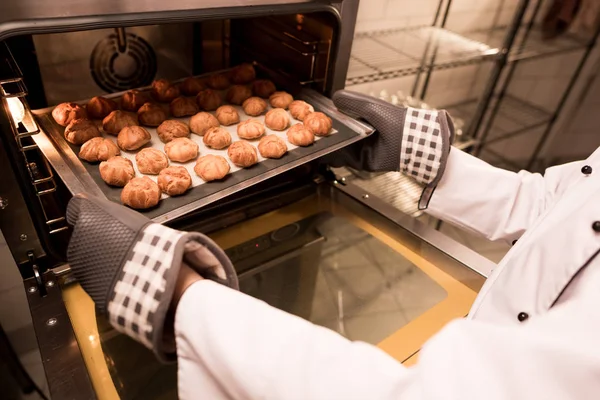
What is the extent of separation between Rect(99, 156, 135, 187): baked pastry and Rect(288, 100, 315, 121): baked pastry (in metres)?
0.51

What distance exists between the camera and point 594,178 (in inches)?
32.6

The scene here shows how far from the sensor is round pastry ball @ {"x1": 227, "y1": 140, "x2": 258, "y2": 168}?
104cm

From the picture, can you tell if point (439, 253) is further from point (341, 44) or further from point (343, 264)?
point (341, 44)

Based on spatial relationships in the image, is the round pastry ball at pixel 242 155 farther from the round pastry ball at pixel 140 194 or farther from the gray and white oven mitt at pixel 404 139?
the gray and white oven mitt at pixel 404 139

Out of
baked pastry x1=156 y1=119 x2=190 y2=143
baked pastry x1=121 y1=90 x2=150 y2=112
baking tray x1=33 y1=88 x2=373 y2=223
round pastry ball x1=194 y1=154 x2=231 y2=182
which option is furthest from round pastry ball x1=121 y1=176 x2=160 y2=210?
baked pastry x1=121 y1=90 x2=150 y2=112

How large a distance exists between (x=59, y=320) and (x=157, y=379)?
9.5 inches

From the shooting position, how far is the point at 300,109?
1.24 meters

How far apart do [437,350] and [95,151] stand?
32.7 inches

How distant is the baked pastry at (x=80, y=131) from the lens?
0.99 m

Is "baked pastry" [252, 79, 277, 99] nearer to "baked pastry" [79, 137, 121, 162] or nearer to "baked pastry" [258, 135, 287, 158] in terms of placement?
"baked pastry" [258, 135, 287, 158]

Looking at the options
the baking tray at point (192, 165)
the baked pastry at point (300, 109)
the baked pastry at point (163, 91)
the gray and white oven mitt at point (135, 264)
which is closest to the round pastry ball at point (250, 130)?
the baking tray at point (192, 165)

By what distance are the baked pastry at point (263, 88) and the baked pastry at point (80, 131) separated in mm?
505

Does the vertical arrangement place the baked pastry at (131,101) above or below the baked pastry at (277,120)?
above

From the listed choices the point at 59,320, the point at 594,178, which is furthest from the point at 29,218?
the point at 594,178
